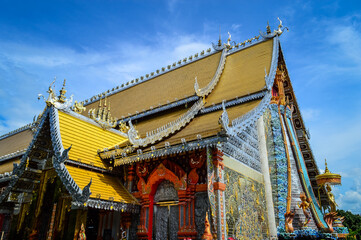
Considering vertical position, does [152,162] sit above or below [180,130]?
below

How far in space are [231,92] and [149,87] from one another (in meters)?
5.14

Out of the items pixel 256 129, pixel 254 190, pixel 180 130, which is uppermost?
pixel 256 129

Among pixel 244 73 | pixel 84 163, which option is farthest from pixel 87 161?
pixel 244 73

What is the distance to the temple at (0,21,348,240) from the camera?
6945 mm

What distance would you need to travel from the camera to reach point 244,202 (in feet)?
25.8

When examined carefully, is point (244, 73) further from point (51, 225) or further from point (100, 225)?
point (51, 225)

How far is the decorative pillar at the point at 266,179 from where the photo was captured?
9.05 metres

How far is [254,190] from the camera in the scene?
869 centimetres

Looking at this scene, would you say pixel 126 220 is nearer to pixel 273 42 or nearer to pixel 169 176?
pixel 169 176

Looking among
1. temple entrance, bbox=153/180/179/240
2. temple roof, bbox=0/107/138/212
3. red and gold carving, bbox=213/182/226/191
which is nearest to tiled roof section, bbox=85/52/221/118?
temple roof, bbox=0/107/138/212

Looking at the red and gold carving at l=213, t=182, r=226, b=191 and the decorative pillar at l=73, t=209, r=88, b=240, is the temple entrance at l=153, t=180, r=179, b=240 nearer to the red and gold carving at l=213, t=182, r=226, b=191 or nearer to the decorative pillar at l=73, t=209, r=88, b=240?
the red and gold carving at l=213, t=182, r=226, b=191

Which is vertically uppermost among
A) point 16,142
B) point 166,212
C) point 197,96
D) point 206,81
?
point 206,81

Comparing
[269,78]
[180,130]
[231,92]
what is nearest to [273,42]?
[269,78]

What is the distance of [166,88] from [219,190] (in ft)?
22.3
